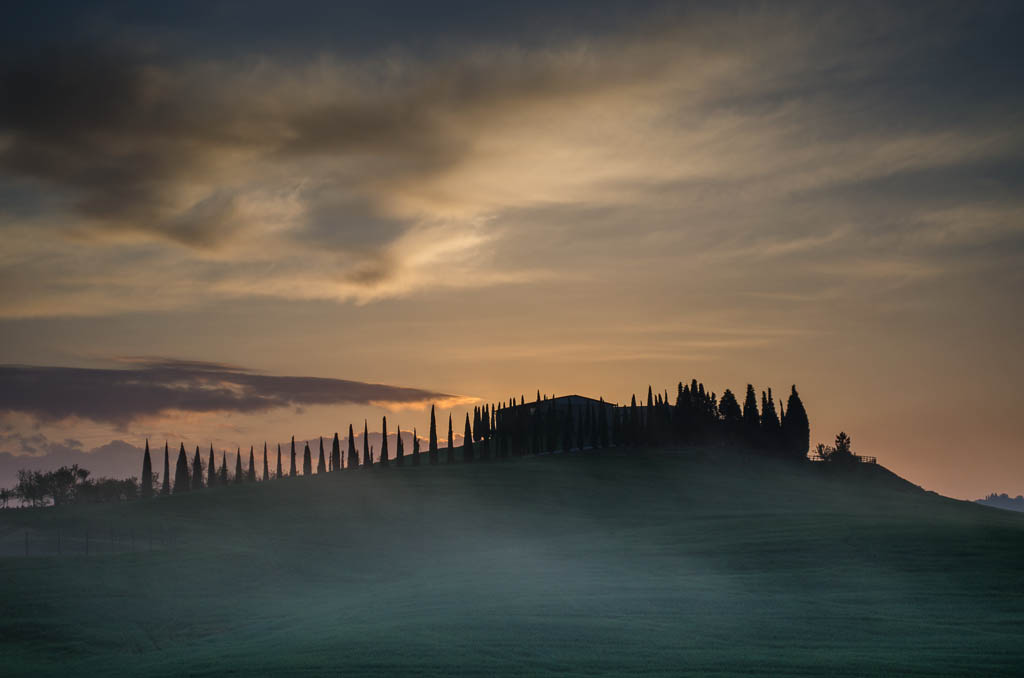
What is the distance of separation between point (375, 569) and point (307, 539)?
16.3 meters

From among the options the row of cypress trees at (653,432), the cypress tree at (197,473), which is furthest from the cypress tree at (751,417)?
the cypress tree at (197,473)

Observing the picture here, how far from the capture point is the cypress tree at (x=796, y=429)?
6978 inches

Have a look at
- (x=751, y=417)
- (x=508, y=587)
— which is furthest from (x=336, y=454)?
(x=508, y=587)

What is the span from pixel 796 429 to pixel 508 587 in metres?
132

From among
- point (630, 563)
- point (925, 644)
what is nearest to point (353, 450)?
point (630, 563)

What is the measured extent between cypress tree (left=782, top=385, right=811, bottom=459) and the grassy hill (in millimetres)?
54256

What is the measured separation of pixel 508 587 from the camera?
193 feet

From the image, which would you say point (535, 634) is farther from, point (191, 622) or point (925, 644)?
point (191, 622)

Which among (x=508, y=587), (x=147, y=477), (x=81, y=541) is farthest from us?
(x=147, y=477)

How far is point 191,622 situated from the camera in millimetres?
55312

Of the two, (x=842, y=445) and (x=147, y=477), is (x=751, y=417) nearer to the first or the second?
(x=842, y=445)

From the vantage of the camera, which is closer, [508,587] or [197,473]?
[508,587]

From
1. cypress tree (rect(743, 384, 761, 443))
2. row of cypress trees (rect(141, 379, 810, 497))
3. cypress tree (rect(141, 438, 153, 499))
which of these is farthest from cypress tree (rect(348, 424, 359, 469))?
cypress tree (rect(743, 384, 761, 443))

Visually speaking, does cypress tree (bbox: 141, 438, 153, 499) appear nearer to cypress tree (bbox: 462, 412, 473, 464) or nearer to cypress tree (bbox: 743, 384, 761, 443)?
cypress tree (bbox: 462, 412, 473, 464)
